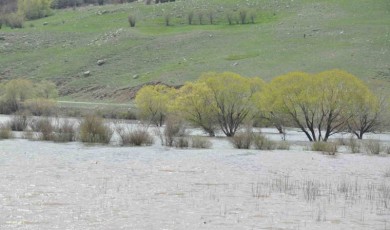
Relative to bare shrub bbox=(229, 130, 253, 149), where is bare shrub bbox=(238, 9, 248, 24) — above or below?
above

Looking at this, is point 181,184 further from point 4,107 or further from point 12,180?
point 4,107

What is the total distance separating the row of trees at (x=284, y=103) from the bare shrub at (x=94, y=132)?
33.8ft

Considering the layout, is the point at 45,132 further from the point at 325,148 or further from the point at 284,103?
the point at 325,148

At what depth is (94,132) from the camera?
49.6 m

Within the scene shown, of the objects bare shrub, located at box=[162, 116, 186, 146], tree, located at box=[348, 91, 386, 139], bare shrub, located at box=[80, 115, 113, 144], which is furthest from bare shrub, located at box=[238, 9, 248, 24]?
→ bare shrub, located at box=[80, 115, 113, 144]

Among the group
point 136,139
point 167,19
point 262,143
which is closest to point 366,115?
point 262,143

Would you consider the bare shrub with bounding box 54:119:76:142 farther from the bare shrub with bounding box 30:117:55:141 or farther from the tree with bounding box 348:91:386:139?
the tree with bounding box 348:91:386:139

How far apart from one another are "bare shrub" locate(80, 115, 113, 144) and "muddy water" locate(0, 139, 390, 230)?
6.18 meters

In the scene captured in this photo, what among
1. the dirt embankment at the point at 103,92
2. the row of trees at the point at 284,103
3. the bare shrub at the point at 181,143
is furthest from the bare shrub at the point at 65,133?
the dirt embankment at the point at 103,92

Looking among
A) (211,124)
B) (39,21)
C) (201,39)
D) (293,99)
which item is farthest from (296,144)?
(39,21)

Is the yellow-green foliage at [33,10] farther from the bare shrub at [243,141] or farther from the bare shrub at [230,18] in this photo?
the bare shrub at [243,141]

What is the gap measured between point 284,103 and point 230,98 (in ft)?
17.6

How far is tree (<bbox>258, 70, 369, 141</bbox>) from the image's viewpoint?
184 feet

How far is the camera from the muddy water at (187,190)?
70.7ft
